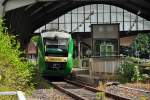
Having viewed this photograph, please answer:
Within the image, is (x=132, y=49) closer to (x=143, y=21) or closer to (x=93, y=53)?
(x=143, y=21)

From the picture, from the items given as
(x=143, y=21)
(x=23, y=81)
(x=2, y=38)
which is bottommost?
(x=23, y=81)

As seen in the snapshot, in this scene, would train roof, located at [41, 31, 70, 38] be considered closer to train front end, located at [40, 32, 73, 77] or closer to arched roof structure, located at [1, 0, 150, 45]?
train front end, located at [40, 32, 73, 77]

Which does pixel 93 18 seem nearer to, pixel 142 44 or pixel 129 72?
pixel 142 44

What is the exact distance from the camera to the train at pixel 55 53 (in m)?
34.3

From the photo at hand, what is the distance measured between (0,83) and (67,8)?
210ft

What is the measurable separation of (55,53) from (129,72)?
5.38 metres

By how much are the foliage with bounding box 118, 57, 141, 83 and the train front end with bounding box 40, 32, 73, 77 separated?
3767 mm


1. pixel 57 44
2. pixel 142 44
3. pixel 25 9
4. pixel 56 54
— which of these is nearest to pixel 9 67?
pixel 56 54

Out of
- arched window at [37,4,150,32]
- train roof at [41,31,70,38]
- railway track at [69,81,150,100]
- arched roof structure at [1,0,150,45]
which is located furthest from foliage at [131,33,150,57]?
railway track at [69,81,150,100]

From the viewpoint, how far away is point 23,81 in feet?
51.0

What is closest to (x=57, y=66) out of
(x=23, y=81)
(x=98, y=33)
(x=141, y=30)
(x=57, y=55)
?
(x=57, y=55)

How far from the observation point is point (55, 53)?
34.4m

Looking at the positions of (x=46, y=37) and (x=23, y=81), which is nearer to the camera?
(x=23, y=81)

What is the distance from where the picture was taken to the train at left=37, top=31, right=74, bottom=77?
34.3 metres
